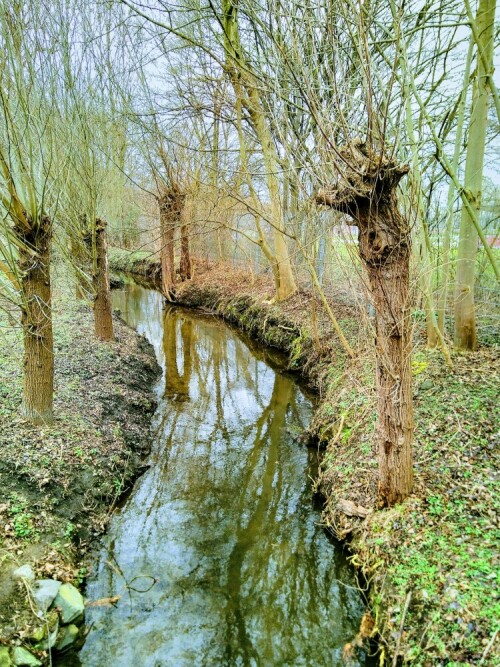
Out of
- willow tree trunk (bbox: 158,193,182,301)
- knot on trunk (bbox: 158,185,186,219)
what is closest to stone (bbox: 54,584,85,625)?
willow tree trunk (bbox: 158,193,182,301)

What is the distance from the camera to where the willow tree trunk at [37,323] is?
4.73m

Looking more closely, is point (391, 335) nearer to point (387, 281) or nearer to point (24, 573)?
point (387, 281)

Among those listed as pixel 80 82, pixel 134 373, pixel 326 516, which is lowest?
pixel 326 516

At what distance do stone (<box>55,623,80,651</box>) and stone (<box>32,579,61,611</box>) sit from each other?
0.25 meters

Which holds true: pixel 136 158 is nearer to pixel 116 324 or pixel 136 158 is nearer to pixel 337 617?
pixel 116 324

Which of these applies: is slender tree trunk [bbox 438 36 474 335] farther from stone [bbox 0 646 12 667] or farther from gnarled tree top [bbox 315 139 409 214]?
stone [bbox 0 646 12 667]

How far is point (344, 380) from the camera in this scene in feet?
24.9

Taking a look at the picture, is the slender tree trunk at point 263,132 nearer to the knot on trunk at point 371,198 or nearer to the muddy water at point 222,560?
the muddy water at point 222,560

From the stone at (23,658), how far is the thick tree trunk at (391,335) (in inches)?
128

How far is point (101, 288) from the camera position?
8.94m

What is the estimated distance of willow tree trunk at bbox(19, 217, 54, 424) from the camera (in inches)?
186

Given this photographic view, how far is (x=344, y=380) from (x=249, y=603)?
14.5 ft

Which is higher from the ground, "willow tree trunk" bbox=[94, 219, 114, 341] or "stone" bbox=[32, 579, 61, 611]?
"willow tree trunk" bbox=[94, 219, 114, 341]

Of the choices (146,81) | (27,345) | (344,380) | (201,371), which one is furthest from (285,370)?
(146,81)
